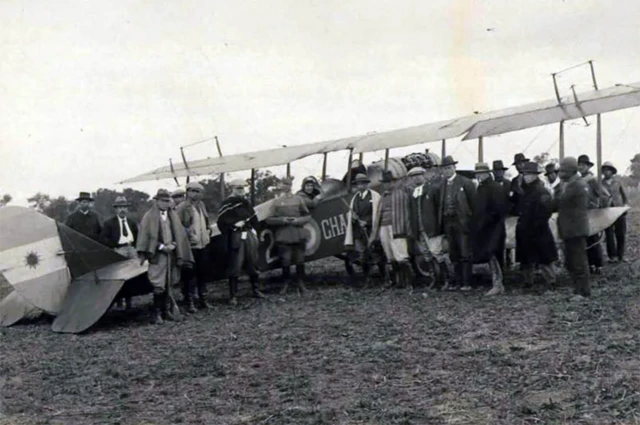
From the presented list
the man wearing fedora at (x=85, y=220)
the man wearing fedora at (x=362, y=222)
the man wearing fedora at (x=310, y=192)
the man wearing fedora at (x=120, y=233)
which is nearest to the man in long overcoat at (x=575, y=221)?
the man wearing fedora at (x=362, y=222)

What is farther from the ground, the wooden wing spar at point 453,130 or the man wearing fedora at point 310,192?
the wooden wing spar at point 453,130

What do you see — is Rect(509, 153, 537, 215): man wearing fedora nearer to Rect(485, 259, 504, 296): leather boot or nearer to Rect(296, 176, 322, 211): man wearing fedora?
Rect(485, 259, 504, 296): leather boot

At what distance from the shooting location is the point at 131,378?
6.71m

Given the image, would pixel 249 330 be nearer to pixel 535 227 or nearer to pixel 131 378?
pixel 131 378

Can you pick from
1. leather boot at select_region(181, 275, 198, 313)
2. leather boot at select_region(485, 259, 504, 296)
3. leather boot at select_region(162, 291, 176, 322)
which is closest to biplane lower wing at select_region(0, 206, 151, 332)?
leather boot at select_region(162, 291, 176, 322)

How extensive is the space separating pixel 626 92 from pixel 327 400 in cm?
822

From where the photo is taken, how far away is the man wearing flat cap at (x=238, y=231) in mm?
10906

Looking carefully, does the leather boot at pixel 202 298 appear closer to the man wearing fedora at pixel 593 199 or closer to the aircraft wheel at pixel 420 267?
the aircraft wheel at pixel 420 267

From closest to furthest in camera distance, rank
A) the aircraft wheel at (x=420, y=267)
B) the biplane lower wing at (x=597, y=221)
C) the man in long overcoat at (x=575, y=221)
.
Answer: the man in long overcoat at (x=575, y=221)
the biplane lower wing at (x=597, y=221)
the aircraft wheel at (x=420, y=267)

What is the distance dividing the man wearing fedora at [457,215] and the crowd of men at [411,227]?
0.01m

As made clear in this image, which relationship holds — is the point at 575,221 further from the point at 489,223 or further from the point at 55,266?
the point at 55,266

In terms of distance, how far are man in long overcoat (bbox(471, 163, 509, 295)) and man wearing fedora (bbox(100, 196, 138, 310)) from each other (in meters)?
5.14

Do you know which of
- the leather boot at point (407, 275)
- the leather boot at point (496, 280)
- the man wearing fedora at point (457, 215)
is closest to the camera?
the leather boot at point (496, 280)

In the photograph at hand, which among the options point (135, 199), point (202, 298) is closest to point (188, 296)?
point (202, 298)
